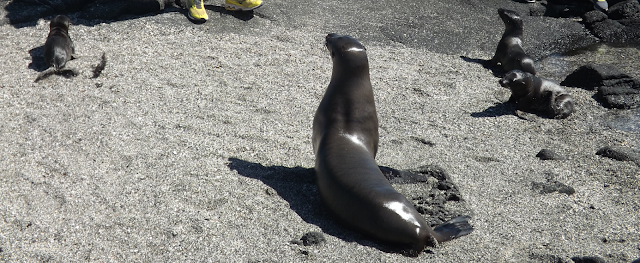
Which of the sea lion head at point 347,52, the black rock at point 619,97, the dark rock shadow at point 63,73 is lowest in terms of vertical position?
the black rock at point 619,97

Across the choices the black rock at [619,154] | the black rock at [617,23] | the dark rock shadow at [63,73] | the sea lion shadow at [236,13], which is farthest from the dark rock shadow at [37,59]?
the black rock at [617,23]

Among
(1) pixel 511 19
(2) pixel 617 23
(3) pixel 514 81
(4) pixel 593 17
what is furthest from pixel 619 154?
(2) pixel 617 23

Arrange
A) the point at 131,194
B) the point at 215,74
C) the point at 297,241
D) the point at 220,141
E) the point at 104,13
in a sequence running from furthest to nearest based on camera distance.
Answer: the point at 104,13 < the point at 215,74 < the point at 220,141 < the point at 131,194 < the point at 297,241

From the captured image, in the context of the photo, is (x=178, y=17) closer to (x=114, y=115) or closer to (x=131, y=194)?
(x=114, y=115)

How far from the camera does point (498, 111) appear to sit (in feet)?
19.7

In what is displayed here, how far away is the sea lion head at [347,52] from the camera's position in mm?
4184

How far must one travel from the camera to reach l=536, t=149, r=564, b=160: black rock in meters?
4.95

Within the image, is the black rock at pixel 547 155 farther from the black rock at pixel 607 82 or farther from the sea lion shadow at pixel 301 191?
the sea lion shadow at pixel 301 191

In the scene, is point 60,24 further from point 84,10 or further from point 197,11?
point 197,11

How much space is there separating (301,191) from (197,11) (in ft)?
13.0

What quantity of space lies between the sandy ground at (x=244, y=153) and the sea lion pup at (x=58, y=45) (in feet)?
0.65

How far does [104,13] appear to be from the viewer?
7.00m

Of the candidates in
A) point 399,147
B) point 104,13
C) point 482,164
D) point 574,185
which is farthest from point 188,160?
point 104,13

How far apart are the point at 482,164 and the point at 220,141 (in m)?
2.26
